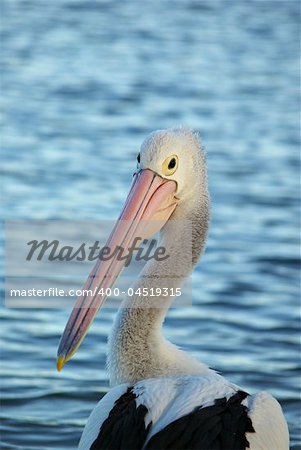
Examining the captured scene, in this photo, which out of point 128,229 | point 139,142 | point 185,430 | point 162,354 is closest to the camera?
point 185,430

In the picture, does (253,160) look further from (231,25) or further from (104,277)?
(231,25)

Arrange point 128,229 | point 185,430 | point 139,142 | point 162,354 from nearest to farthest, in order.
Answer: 1. point 185,430
2. point 162,354
3. point 128,229
4. point 139,142

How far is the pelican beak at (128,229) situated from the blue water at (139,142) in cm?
180

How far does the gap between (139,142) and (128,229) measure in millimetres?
8000

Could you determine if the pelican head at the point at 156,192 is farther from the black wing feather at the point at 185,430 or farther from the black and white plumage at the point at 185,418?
the black wing feather at the point at 185,430

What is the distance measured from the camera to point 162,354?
5.01 m

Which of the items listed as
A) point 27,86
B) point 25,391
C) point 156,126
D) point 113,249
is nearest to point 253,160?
point 156,126

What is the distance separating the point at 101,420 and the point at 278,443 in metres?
0.68

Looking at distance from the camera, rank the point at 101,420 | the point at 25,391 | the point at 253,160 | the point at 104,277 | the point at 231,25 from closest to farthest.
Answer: the point at 101,420 < the point at 104,277 < the point at 25,391 < the point at 253,160 < the point at 231,25

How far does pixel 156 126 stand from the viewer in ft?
45.2

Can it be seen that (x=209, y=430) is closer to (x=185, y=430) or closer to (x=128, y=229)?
(x=185, y=430)

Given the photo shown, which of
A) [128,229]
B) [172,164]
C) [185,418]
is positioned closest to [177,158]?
[172,164]

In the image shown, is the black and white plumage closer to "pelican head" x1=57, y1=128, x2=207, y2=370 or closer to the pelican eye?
"pelican head" x1=57, y1=128, x2=207, y2=370

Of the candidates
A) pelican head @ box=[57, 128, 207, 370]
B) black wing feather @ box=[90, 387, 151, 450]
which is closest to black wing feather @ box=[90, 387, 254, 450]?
black wing feather @ box=[90, 387, 151, 450]
